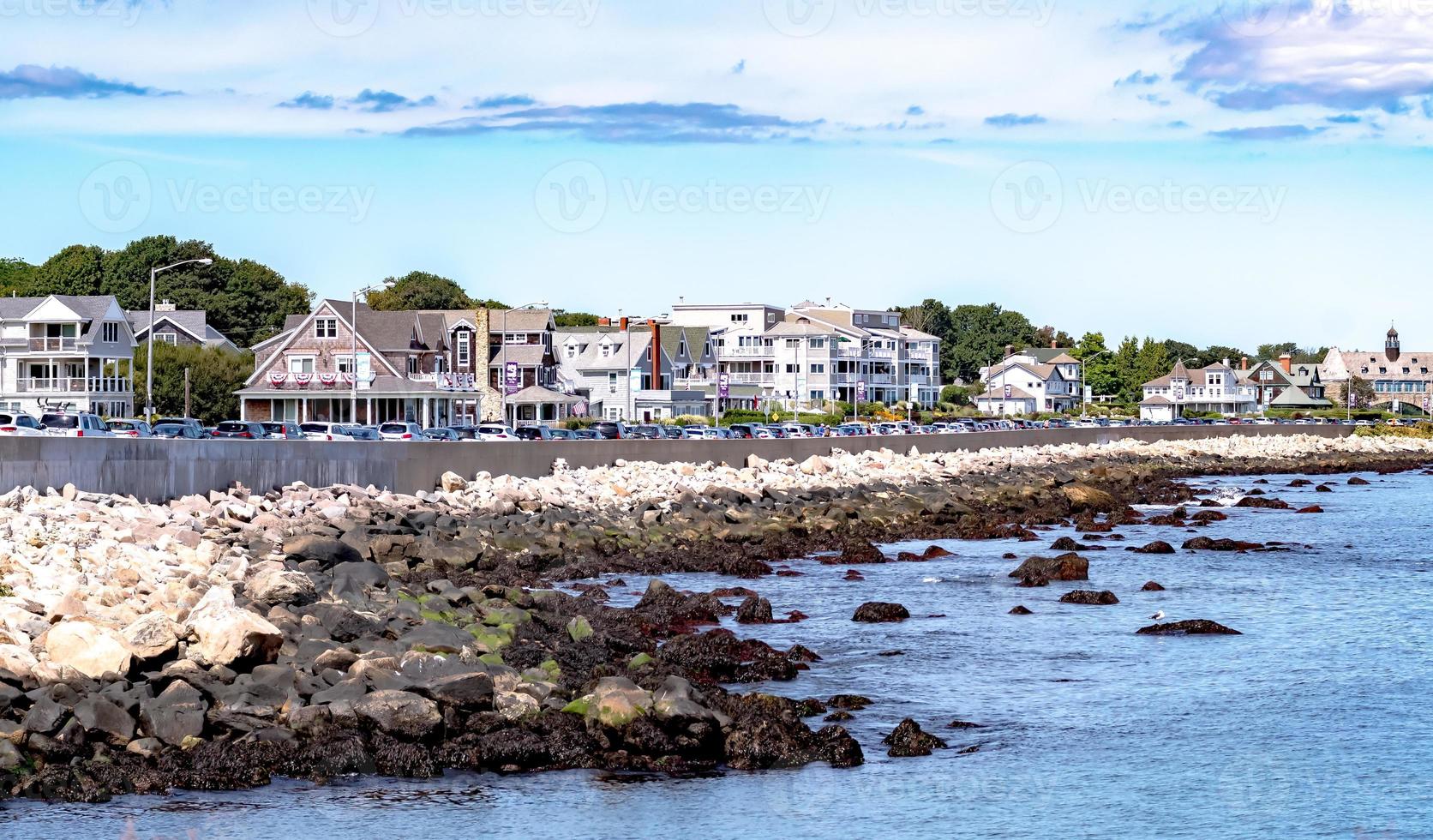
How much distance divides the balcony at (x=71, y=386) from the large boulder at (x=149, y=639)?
77479mm

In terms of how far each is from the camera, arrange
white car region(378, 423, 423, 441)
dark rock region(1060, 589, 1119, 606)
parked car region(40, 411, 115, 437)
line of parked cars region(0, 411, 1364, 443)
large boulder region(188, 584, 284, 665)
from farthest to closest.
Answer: white car region(378, 423, 423, 441)
line of parked cars region(0, 411, 1364, 443)
parked car region(40, 411, 115, 437)
dark rock region(1060, 589, 1119, 606)
large boulder region(188, 584, 284, 665)

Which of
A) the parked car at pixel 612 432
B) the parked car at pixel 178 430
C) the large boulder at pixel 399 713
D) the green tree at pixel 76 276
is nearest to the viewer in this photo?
the large boulder at pixel 399 713

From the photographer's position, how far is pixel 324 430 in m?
61.3

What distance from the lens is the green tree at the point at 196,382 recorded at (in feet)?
310

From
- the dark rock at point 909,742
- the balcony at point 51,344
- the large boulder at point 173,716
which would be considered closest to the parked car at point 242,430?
the balcony at point 51,344

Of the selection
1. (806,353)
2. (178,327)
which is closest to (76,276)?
(178,327)

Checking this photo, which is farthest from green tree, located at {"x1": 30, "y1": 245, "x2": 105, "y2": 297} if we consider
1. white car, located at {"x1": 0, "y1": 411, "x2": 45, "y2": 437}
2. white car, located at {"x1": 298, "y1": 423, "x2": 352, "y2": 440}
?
white car, located at {"x1": 0, "y1": 411, "x2": 45, "y2": 437}

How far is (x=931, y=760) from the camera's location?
1828 centimetres

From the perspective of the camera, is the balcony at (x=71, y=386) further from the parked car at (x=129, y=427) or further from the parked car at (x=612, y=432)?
the parked car at (x=129, y=427)

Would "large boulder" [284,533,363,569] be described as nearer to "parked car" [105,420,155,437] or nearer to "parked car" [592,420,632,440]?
"parked car" [105,420,155,437]

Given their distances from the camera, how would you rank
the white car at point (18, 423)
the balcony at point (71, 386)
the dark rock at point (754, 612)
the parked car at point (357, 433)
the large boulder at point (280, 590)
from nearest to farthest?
the large boulder at point (280, 590) < the dark rock at point (754, 612) < the white car at point (18, 423) < the parked car at point (357, 433) < the balcony at point (71, 386)

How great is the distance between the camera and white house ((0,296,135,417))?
92188 millimetres

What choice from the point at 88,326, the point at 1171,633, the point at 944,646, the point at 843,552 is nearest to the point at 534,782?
the point at 944,646

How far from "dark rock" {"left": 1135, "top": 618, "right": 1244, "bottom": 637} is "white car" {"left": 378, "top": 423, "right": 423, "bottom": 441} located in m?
37.7
